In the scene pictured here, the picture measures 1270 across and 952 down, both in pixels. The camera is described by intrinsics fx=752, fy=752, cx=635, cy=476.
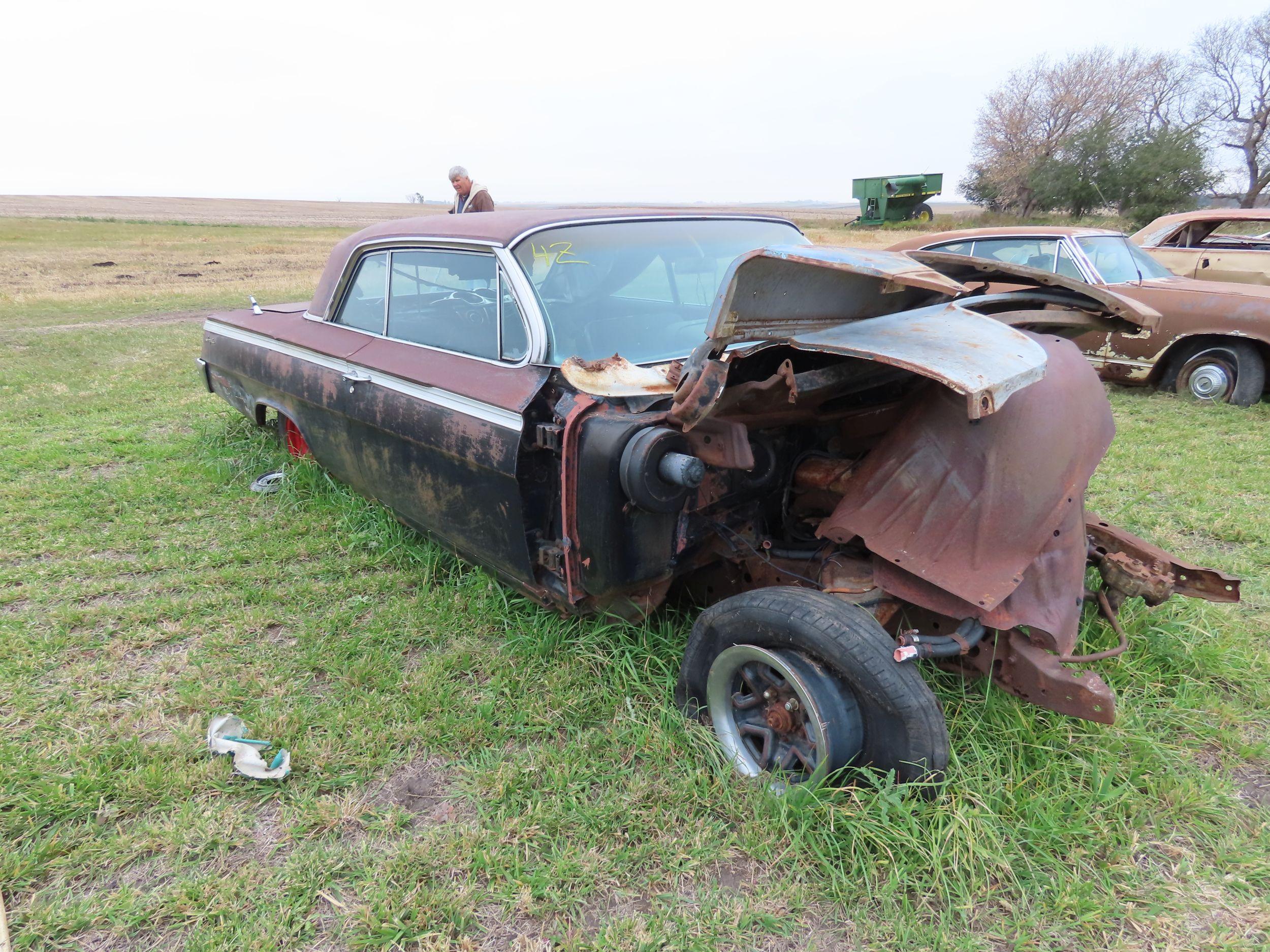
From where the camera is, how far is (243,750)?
2416 mm

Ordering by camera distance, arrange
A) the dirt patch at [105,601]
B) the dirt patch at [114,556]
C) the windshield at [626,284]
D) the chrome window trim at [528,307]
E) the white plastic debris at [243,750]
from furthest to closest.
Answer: the dirt patch at [114,556], the dirt patch at [105,601], the windshield at [626,284], the chrome window trim at [528,307], the white plastic debris at [243,750]

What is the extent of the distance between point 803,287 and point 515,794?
67.1 inches

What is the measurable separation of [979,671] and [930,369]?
3.89 ft

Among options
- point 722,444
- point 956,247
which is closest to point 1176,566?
point 722,444

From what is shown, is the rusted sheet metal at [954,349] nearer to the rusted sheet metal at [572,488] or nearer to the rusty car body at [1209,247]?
the rusted sheet metal at [572,488]

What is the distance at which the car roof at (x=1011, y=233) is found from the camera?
666 cm

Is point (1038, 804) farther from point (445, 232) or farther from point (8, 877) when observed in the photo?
point (445, 232)

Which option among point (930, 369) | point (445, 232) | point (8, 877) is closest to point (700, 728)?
point (930, 369)

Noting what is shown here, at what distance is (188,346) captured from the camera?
9414mm

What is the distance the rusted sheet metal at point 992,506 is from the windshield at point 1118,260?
5176 mm

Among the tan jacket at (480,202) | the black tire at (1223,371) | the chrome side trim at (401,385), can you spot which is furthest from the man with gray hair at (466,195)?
the black tire at (1223,371)

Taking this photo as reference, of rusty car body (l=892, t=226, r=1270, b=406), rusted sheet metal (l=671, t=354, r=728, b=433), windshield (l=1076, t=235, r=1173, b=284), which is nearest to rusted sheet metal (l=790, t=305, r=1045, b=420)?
rusted sheet metal (l=671, t=354, r=728, b=433)

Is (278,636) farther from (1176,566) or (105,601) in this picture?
(1176,566)

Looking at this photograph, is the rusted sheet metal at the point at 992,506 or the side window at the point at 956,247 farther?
the side window at the point at 956,247
